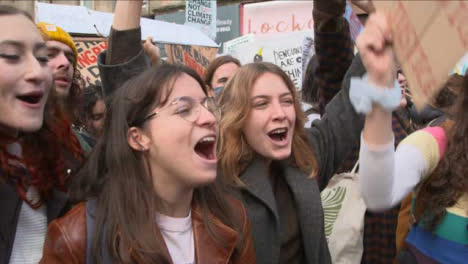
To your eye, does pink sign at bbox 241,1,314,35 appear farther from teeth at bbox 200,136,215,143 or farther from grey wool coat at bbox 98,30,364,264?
teeth at bbox 200,136,215,143

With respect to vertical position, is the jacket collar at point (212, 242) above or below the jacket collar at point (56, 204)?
below

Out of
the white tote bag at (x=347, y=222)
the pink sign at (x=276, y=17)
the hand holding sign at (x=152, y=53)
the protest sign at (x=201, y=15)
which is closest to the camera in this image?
the hand holding sign at (x=152, y=53)

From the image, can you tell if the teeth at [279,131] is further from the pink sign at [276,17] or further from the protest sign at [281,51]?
the pink sign at [276,17]

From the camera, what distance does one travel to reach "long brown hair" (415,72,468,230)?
5.06ft

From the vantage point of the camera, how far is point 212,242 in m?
1.66

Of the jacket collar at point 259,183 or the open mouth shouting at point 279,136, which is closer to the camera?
the jacket collar at point 259,183

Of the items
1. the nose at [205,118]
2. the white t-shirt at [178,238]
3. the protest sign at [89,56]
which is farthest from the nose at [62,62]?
the protest sign at [89,56]

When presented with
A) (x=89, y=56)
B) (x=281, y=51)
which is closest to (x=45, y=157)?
(x=89, y=56)

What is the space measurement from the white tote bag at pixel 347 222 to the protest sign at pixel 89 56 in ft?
8.61

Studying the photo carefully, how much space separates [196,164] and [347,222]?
109 cm

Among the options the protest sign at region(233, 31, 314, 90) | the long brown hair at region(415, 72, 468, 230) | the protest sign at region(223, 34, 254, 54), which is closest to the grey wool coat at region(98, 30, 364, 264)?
the long brown hair at region(415, 72, 468, 230)

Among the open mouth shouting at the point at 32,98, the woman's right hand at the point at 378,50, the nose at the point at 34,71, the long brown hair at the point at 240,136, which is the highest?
the woman's right hand at the point at 378,50

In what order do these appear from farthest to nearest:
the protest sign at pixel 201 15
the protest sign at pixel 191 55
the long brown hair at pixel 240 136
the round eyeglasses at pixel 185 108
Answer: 1. the protest sign at pixel 201 15
2. the protest sign at pixel 191 55
3. the long brown hair at pixel 240 136
4. the round eyeglasses at pixel 185 108

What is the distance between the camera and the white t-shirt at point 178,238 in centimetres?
160
